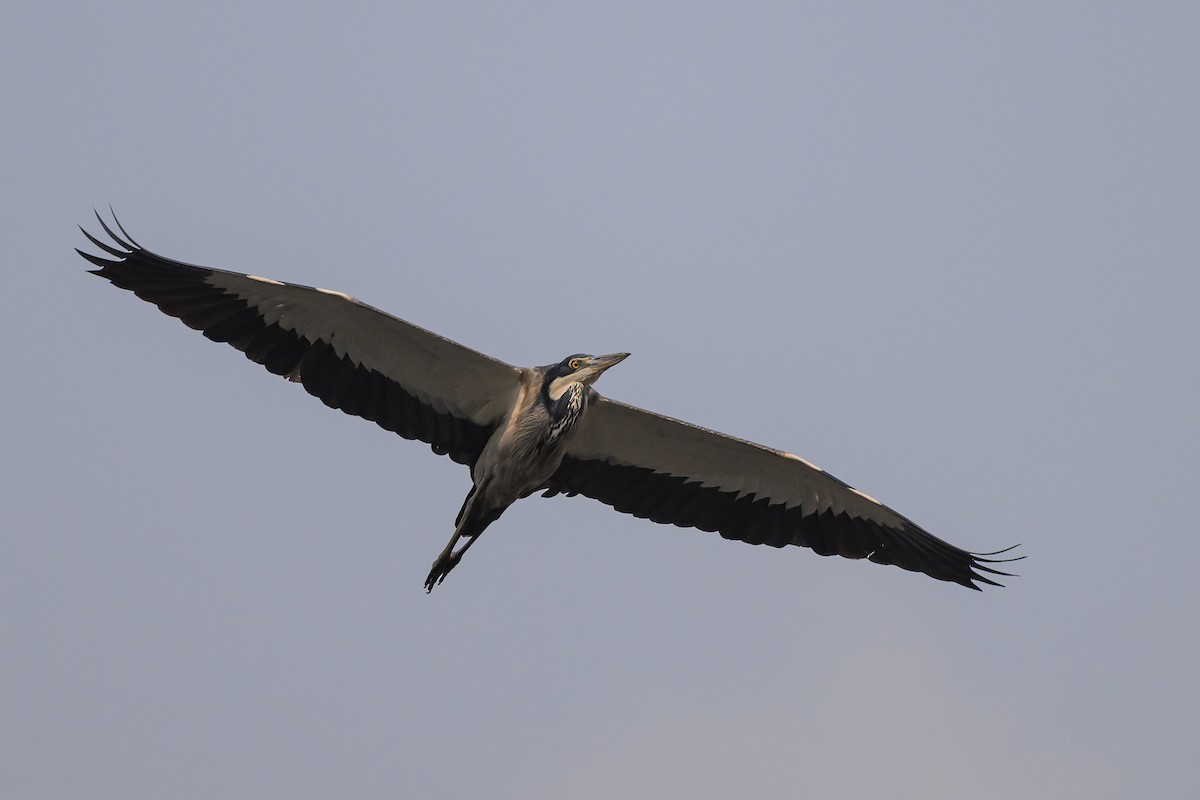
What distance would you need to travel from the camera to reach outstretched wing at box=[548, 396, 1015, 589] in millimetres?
14812

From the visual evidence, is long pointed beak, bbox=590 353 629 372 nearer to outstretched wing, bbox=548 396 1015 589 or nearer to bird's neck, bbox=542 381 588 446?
bird's neck, bbox=542 381 588 446

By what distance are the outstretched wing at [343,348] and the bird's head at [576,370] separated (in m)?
0.43

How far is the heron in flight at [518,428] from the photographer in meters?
13.4

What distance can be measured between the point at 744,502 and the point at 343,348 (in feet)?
13.8

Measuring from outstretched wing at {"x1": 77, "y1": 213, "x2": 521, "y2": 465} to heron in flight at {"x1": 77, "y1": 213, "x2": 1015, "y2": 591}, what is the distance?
0.04 feet

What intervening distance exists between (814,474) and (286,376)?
505 centimetres

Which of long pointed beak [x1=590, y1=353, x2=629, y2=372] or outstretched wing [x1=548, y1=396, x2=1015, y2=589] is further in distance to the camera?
outstretched wing [x1=548, y1=396, x2=1015, y2=589]

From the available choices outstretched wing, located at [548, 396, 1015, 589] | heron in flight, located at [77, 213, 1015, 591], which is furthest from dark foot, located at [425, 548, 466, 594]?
outstretched wing, located at [548, 396, 1015, 589]

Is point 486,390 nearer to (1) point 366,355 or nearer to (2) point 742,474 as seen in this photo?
(1) point 366,355

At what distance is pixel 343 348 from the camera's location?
546 inches

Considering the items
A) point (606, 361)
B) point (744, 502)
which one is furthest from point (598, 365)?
point (744, 502)

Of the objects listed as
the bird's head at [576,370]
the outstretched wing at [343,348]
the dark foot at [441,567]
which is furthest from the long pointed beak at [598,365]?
the dark foot at [441,567]

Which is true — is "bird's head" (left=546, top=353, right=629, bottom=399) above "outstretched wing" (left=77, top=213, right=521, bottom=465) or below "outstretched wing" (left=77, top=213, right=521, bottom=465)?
above

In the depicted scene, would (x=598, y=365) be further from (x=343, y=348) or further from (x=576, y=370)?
(x=343, y=348)
